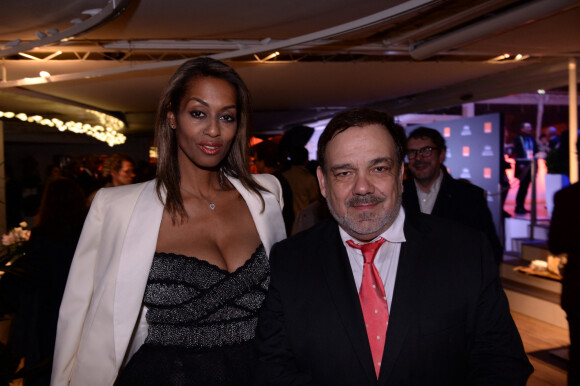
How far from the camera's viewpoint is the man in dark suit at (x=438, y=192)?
371 cm

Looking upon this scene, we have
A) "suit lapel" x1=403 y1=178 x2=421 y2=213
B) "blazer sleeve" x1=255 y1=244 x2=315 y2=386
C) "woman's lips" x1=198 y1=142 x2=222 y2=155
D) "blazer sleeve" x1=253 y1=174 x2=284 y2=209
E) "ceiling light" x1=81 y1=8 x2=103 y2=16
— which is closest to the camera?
"blazer sleeve" x1=255 y1=244 x2=315 y2=386

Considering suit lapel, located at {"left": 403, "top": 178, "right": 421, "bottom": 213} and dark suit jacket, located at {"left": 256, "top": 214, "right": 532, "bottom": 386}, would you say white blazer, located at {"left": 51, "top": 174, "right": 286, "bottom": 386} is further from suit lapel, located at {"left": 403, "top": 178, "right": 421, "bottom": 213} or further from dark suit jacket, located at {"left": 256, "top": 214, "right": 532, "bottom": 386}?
suit lapel, located at {"left": 403, "top": 178, "right": 421, "bottom": 213}

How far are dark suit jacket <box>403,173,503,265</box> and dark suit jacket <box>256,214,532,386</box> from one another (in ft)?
7.29

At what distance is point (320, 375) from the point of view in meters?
1.42

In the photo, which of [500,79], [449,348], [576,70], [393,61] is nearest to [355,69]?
[393,61]

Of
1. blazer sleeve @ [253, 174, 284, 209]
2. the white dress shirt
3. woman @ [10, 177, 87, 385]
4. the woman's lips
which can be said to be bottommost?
woman @ [10, 177, 87, 385]

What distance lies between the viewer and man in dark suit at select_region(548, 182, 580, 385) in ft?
10.5

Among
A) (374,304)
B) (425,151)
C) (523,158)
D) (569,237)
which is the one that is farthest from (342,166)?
(523,158)

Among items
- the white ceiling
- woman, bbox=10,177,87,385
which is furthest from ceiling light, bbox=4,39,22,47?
woman, bbox=10,177,87,385

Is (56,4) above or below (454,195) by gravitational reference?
above

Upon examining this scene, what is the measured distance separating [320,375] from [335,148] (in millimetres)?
710

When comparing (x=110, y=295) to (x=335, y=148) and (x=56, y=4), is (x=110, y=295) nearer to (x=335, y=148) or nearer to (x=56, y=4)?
(x=335, y=148)

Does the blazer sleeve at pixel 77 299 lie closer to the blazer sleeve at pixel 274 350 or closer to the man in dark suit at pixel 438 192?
the blazer sleeve at pixel 274 350

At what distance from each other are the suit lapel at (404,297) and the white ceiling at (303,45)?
→ 2882 millimetres
